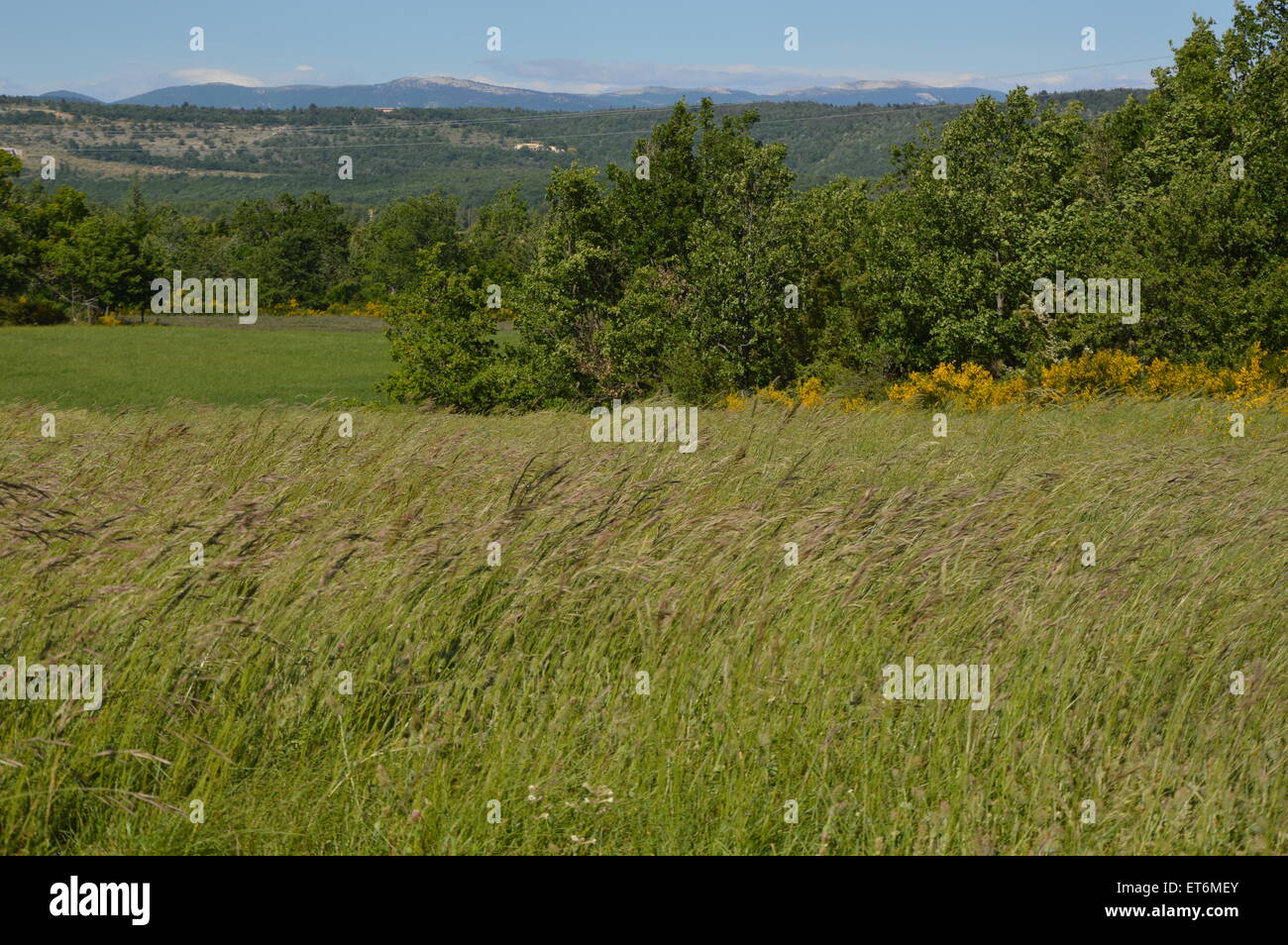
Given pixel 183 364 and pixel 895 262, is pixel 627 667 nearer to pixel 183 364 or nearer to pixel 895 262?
pixel 895 262

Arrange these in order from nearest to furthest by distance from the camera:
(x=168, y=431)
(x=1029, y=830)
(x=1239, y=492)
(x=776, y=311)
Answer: (x=1029, y=830) → (x=1239, y=492) → (x=168, y=431) → (x=776, y=311)

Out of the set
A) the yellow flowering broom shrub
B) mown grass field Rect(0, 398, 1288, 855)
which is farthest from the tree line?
mown grass field Rect(0, 398, 1288, 855)

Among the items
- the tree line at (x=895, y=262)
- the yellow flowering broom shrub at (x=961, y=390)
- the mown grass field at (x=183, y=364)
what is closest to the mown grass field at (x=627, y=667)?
the yellow flowering broom shrub at (x=961, y=390)

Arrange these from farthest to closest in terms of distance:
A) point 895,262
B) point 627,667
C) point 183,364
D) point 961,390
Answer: point 183,364, point 895,262, point 961,390, point 627,667

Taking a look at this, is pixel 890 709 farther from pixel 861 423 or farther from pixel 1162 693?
pixel 861 423

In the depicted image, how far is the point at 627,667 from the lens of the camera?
4.04m

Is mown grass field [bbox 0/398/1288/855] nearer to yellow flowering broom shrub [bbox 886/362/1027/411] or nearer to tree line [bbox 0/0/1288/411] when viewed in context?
yellow flowering broom shrub [bbox 886/362/1027/411]

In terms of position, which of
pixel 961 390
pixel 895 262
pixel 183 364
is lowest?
pixel 183 364

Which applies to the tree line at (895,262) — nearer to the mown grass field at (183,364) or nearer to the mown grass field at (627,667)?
the mown grass field at (183,364)

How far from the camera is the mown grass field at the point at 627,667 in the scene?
3.17 m

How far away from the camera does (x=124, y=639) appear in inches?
147

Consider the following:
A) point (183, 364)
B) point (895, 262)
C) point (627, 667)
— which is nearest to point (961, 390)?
point (895, 262)

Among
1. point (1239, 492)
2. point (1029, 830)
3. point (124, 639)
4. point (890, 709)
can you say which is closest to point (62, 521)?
point (124, 639)

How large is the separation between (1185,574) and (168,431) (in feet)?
22.6
